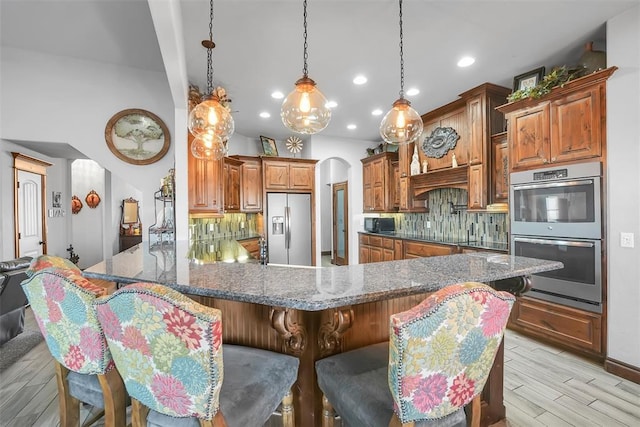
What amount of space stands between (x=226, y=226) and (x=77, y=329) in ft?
14.9

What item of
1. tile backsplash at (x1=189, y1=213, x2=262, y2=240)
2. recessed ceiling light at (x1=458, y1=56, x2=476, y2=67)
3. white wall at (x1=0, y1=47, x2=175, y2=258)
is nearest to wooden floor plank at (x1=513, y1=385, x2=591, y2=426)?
recessed ceiling light at (x1=458, y1=56, x2=476, y2=67)

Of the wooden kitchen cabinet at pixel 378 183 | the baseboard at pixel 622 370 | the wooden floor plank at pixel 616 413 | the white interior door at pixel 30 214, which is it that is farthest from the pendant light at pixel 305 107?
the white interior door at pixel 30 214

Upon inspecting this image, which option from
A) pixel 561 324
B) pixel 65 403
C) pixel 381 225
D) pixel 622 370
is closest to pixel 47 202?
pixel 65 403

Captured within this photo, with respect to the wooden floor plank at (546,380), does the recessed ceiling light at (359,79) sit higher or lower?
higher

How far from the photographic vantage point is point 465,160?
411cm

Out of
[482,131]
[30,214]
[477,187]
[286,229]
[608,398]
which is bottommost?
[608,398]

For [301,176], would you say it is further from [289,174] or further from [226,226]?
[226,226]

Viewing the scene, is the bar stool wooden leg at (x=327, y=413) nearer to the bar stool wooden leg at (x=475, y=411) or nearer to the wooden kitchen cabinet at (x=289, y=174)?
the bar stool wooden leg at (x=475, y=411)

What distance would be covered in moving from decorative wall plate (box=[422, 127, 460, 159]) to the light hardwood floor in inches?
108

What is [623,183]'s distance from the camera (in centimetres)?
240

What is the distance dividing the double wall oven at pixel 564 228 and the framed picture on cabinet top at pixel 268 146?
4.29m

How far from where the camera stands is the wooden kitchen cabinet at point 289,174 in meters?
5.86

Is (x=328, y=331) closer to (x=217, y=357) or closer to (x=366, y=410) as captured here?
(x=366, y=410)

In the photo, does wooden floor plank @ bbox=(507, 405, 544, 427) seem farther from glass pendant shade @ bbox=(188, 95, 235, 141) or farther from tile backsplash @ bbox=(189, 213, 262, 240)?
tile backsplash @ bbox=(189, 213, 262, 240)
